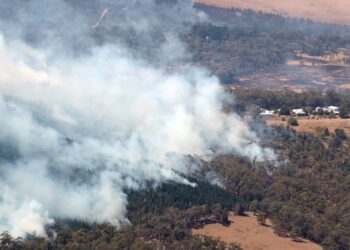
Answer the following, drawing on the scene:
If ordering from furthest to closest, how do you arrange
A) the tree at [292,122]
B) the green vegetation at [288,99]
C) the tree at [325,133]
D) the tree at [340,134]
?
the green vegetation at [288,99] → the tree at [292,122] → the tree at [325,133] → the tree at [340,134]

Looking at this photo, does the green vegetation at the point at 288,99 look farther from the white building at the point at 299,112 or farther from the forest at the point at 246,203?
the forest at the point at 246,203

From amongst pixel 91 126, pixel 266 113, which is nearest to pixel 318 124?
pixel 266 113

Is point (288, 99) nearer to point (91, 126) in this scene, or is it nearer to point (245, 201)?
point (91, 126)

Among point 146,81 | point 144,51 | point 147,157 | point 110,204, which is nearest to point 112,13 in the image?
point 144,51

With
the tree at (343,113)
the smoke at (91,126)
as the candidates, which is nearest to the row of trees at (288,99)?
the tree at (343,113)

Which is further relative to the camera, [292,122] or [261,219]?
[292,122]

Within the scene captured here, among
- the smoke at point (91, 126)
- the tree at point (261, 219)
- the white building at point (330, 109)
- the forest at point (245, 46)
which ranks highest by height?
the forest at point (245, 46)
